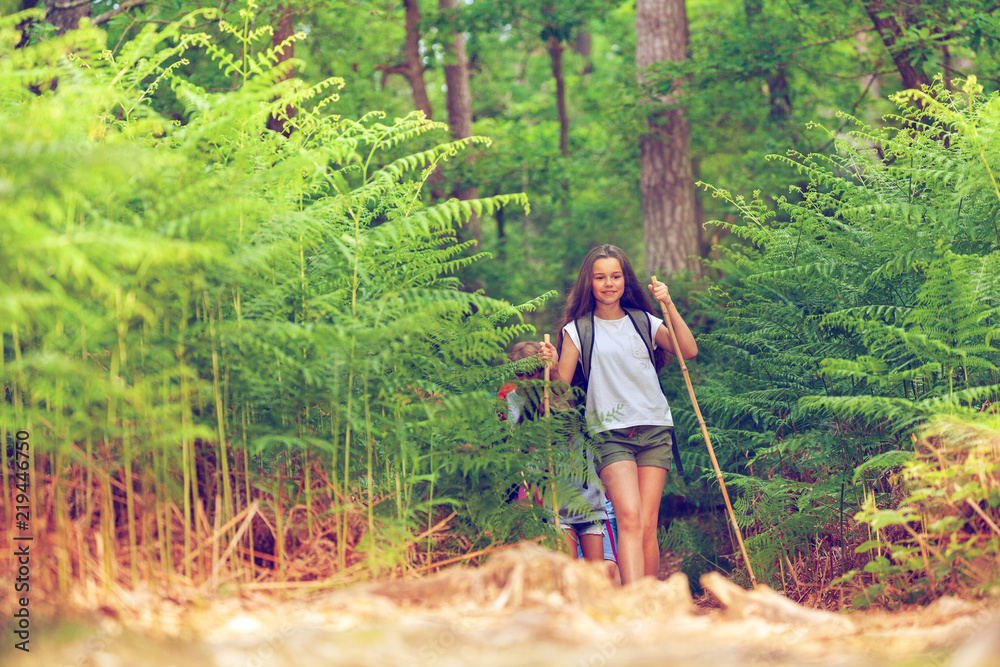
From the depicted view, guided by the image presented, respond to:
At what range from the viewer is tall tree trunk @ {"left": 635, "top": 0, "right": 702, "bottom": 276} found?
8.54m

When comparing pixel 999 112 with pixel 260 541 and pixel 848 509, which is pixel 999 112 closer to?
pixel 848 509

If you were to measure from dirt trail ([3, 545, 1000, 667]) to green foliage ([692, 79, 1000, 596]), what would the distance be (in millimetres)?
1257

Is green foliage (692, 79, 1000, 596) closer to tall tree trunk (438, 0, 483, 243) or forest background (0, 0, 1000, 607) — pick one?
forest background (0, 0, 1000, 607)

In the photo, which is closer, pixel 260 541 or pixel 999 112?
pixel 260 541

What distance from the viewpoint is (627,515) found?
14.8ft

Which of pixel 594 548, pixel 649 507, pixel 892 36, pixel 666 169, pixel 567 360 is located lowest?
pixel 594 548

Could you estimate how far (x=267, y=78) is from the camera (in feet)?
10.7

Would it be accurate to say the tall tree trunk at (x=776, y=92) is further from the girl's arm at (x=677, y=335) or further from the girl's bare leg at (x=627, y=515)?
the girl's bare leg at (x=627, y=515)

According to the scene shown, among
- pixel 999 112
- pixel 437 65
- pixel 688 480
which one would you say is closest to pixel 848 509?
pixel 688 480

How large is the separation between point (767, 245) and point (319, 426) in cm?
318

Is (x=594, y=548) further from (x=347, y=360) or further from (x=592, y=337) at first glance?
(x=347, y=360)

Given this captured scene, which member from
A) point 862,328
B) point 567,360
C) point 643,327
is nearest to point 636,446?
point 567,360

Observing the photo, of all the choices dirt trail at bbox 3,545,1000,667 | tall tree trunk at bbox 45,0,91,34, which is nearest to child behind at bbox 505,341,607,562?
dirt trail at bbox 3,545,1000,667

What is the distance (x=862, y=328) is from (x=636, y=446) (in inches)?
55.0
